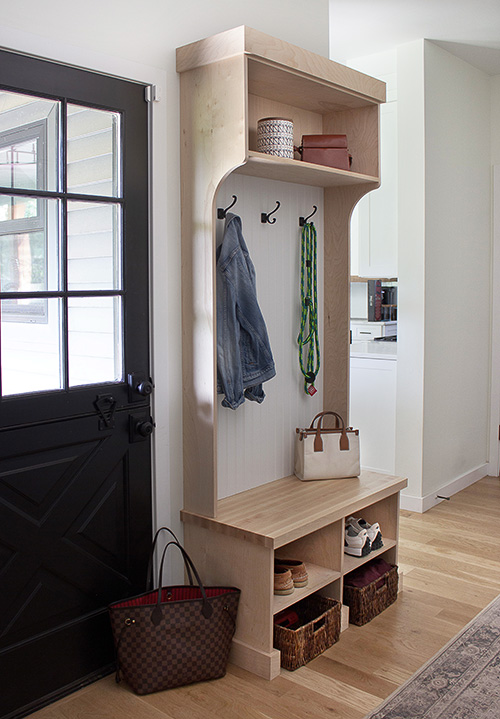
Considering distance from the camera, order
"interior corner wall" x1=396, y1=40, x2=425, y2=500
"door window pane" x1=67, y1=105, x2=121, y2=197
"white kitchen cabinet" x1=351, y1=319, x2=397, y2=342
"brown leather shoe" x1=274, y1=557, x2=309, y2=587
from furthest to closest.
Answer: "white kitchen cabinet" x1=351, y1=319, x2=397, y2=342 < "interior corner wall" x1=396, y1=40, x2=425, y2=500 < "brown leather shoe" x1=274, y1=557, x2=309, y2=587 < "door window pane" x1=67, y1=105, x2=121, y2=197

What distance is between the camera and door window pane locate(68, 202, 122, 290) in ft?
7.18

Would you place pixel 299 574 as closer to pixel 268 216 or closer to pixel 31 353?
pixel 31 353

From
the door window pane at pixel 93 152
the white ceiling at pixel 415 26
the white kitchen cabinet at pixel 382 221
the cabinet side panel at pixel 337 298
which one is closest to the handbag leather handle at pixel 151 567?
the cabinet side panel at pixel 337 298

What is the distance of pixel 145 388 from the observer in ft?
7.85

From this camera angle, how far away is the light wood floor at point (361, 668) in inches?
85.1

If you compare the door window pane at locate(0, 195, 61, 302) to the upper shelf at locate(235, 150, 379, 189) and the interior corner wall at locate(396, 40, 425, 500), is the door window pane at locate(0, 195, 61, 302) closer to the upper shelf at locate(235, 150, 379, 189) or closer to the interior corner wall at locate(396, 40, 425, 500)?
the upper shelf at locate(235, 150, 379, 189)

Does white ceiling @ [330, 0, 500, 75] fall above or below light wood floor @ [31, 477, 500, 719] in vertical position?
above

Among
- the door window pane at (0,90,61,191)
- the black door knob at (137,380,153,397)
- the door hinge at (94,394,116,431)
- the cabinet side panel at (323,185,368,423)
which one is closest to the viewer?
the door window pane at (0,90,61,191)

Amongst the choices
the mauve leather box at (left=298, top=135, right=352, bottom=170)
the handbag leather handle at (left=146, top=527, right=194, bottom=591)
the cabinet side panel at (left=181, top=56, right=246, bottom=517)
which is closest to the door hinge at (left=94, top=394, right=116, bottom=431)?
→ the cabinet side panel at (left=181, top=56, right=246, bottom=517)

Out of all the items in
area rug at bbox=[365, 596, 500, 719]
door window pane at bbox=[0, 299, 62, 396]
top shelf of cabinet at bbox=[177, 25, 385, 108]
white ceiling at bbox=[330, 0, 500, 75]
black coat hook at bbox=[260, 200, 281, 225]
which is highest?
white ceiling at bbox=[330, 0, 500, 75]

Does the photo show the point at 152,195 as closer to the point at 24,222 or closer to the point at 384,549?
the point at 24,222

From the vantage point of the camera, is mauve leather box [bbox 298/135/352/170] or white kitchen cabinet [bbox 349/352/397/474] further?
white kitchen cabinet [bbox 349/352/397/474]

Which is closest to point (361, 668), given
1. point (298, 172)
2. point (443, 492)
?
point (298, 172)

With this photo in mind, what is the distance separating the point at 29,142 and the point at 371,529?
6.46 ft
